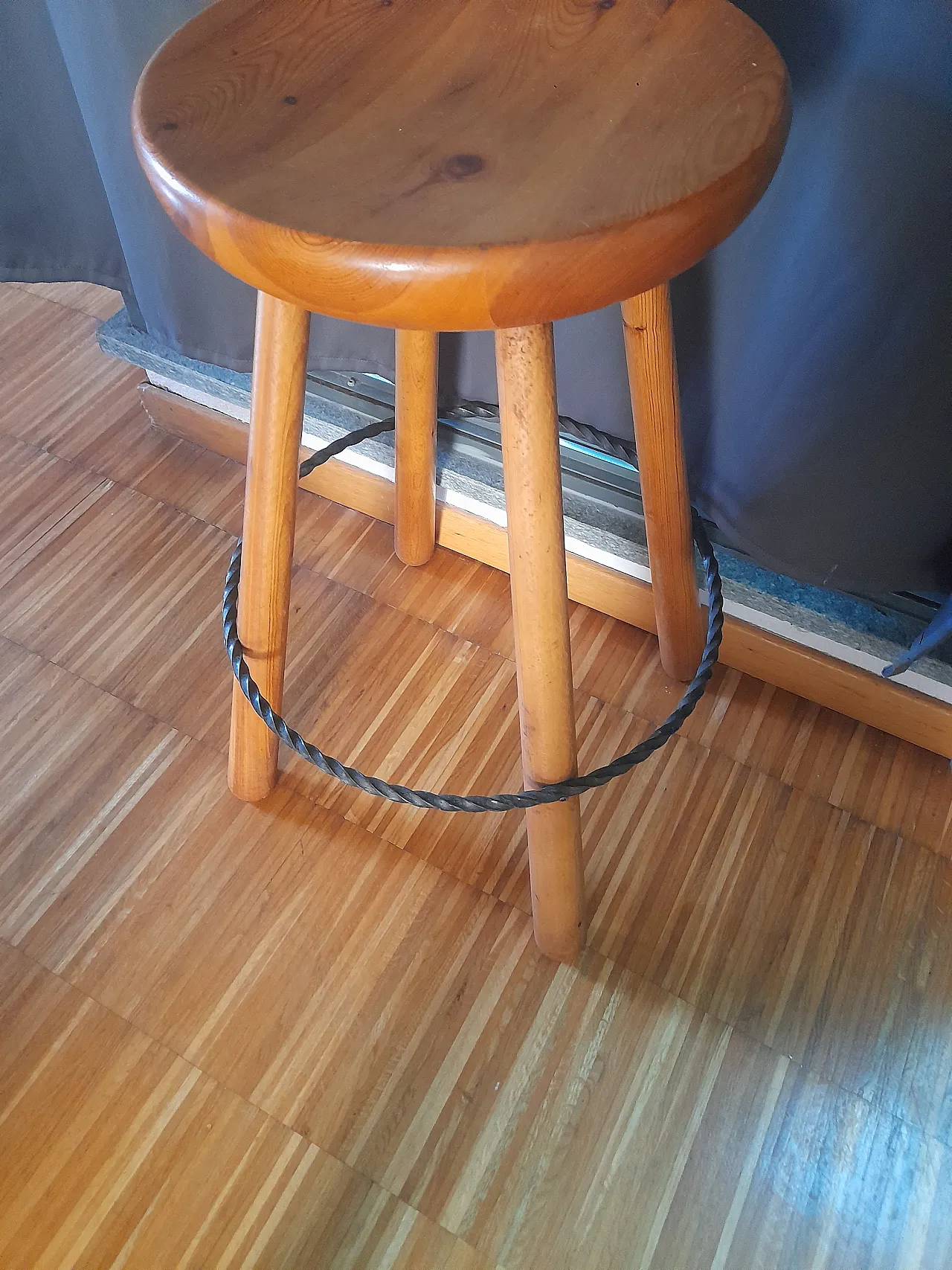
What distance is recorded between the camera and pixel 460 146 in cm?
40

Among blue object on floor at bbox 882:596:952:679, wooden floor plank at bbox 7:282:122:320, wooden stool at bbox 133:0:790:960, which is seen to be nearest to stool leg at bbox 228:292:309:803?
wooden stool at bbox 133:0:790:960

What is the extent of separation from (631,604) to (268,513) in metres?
0.40

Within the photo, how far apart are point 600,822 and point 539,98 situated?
0.55 m

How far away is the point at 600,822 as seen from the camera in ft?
2.53

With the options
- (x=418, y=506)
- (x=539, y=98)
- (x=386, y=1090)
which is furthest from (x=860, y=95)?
(x=386, y=1090)

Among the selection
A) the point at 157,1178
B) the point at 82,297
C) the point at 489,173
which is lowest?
the point at 157,1178

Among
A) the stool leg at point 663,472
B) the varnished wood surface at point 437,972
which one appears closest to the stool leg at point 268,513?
the varnished wood surface at point 437,972

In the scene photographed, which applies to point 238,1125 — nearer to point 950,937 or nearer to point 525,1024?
point 525,1024

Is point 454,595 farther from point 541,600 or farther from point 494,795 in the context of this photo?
point 541,600

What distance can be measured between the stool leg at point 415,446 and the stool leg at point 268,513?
136mm

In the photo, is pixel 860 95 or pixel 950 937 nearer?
pixel 860 95

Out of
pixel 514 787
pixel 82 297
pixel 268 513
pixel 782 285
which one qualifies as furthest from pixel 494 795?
pixel 82 297

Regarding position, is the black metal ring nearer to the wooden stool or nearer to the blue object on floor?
the wooden stool

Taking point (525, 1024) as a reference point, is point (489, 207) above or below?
above
